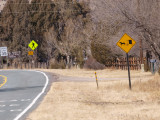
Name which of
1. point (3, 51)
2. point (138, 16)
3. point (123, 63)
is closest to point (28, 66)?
point (3, 51)

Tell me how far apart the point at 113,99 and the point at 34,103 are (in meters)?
3.87

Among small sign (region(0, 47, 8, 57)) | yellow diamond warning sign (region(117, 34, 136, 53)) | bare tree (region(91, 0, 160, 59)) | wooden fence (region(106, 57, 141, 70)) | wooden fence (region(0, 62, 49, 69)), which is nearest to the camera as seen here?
yellow diamond warning sign (region(117, 34, 136, 53))

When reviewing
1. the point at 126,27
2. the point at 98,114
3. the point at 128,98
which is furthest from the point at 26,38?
the point at 98,114

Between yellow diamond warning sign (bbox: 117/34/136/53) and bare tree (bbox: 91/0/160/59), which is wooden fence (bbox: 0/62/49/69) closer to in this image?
bare tree (bbox: 91/0/160/59)

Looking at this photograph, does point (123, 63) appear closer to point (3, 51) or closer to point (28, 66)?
point (28, 66)

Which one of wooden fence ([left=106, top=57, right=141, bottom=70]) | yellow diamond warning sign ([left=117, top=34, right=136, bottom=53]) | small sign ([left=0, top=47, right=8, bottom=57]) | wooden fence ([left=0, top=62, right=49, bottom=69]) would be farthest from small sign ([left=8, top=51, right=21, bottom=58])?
yellow diamond warning sign ([left=117, top=34, right=136, bottom=53])

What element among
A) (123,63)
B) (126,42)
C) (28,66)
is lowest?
(28,66)

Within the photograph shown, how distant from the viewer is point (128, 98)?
18.3 m

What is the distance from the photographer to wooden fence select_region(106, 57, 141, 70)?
143 ft

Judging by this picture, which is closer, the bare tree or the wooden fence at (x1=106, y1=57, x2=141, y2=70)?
the bare tree

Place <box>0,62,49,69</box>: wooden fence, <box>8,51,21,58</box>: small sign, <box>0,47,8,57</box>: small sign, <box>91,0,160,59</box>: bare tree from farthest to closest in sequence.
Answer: <box>8,51,21,58</box>: small sign
<box>0,47,8,57</box>: small sign
<box>0,62,49,69</box>: wooden fence
<box>91,0,160,59</box>: bare tree

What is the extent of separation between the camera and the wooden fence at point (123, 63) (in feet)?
143

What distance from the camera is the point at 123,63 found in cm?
4509

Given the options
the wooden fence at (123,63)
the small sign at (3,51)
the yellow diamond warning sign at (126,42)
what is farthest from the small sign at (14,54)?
the yellow diamond warning sign at (126,42)
